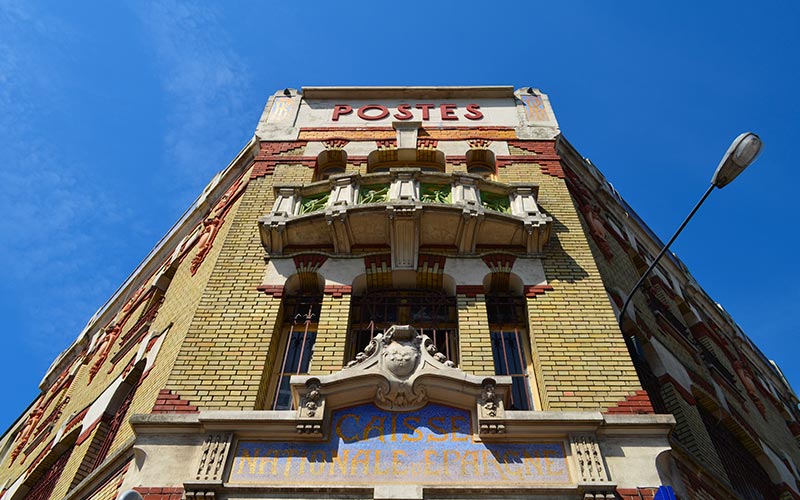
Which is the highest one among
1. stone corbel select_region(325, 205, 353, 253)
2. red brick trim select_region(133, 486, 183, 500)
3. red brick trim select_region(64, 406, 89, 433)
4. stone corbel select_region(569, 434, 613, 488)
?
stone corbel select_region(325, 205, 353, 253)

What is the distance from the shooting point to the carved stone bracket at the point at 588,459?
7.56 meters

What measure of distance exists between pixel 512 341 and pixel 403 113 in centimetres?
765

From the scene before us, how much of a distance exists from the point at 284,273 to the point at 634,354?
257 inches

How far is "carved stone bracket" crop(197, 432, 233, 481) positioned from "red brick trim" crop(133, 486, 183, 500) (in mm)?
284

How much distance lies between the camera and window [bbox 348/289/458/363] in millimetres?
10500

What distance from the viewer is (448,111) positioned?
16.3m

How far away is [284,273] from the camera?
1118cm

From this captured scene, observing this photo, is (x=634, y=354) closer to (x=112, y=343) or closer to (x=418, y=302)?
(x=418, y=302)

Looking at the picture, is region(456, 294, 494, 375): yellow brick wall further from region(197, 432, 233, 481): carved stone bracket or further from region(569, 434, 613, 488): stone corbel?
region(197, 432, 233, 481): carved stone bracket

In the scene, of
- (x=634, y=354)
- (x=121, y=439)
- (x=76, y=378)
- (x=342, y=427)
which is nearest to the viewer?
(x=342, y=427)

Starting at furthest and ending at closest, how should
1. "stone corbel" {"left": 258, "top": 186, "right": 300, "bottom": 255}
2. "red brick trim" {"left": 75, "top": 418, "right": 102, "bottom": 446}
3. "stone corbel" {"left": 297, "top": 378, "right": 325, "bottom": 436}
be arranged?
"red brick trim" {"left": 75, "top": 418, "right": 102, "bottom": 446}, "stone corbel" {"left": 258, "top": 186, "right": 300, "bottom": 255}, "stone corbel" {"left": 297, "top": 378, "right": 325, "bottom": 436}

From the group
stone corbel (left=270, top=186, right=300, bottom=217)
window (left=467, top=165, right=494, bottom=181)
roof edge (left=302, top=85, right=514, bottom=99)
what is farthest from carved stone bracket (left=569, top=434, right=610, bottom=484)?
roof edge (left=302, top=85, right=514, bottom=99)

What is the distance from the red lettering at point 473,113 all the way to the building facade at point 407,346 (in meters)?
0.06

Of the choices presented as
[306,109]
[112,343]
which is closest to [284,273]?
[306,109]
